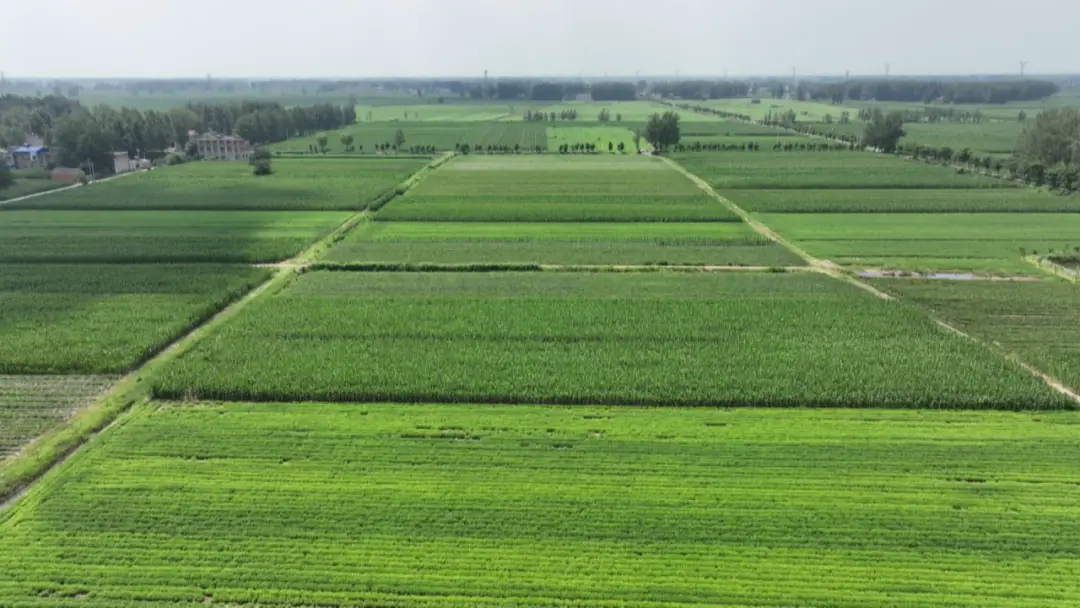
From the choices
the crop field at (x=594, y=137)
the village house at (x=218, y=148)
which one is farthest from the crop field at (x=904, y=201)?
the village house at (x=218, y=148)

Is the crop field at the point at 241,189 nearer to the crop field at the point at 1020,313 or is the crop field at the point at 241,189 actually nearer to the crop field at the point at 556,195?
the crop field at the point at 556,195

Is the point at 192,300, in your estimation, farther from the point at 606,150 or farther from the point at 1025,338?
the point at 606,150

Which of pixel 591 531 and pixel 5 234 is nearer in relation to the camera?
pixel 591 531

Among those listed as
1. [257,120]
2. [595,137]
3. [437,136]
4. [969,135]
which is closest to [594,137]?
[595,137]

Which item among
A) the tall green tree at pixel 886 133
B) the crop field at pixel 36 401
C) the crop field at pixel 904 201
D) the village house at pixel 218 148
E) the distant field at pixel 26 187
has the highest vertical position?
the tall green tree at pixel 886 133

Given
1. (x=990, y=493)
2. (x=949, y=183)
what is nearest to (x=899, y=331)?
(x=990, y=493)

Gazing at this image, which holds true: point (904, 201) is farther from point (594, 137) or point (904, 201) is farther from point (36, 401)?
point (594, 137)
